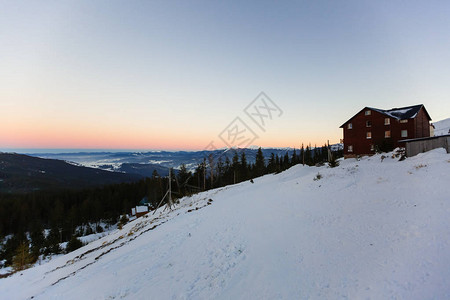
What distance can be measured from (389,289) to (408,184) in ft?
30.3

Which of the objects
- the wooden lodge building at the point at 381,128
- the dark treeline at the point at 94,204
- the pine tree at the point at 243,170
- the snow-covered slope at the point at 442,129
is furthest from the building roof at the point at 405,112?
the snow-covered slope at the point at 442,129

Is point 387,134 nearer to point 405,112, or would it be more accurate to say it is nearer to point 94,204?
point 405,112

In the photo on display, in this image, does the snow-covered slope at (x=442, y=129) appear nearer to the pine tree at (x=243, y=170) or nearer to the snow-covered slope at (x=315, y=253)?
the pine tree at (x=243, y=170)

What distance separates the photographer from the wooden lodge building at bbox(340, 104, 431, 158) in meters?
36.0

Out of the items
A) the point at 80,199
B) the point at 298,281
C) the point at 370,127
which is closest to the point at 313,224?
the point at 298,281

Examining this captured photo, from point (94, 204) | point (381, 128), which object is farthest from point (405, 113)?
point (94, 204)

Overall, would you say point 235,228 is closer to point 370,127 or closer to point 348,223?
point 348,223

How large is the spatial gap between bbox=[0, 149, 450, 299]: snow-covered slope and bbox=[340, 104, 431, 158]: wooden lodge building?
89.5 ft

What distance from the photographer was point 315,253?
24.9ft

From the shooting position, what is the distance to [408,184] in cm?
1162

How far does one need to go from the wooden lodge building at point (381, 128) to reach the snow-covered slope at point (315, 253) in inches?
1074

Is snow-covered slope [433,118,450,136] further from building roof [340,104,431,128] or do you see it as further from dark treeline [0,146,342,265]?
building roof [340,104,431,128]

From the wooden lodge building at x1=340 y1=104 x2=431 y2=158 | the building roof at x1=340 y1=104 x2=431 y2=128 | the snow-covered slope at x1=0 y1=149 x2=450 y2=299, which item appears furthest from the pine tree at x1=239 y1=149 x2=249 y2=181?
the snow-covered slope at x1=0 y1=149 x2=450 y2=299

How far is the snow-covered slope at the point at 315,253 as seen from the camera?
576 centimetres
